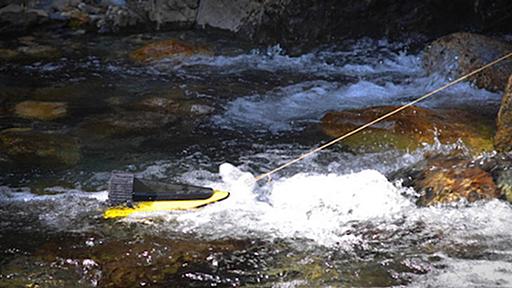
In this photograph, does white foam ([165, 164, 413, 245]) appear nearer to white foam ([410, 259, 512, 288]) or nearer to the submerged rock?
the submerged rock

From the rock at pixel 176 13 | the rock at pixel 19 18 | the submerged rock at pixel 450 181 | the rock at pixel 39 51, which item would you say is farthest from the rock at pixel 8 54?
the submerged rock at pixel 450 181

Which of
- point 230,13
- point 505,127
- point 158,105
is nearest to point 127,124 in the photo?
point 158,105

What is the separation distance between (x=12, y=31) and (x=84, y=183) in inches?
252

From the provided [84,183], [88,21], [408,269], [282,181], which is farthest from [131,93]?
[408,269]

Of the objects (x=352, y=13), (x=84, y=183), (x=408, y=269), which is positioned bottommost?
(x=84, y=183)

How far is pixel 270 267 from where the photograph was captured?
387 cm

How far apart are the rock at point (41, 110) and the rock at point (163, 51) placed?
2.21m

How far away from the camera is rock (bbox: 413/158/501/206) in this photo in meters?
4.56

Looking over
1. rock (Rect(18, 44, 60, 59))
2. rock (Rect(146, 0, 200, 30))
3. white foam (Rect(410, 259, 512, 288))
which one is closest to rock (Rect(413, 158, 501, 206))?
white foam (Rect(410, 259, 512, 288))

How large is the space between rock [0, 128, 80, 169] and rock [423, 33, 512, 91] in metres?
4.57

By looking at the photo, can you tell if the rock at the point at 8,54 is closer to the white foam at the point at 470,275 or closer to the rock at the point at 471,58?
the rock at the point at 471,58

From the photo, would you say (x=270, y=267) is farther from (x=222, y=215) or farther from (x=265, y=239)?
(x=222, y=215)

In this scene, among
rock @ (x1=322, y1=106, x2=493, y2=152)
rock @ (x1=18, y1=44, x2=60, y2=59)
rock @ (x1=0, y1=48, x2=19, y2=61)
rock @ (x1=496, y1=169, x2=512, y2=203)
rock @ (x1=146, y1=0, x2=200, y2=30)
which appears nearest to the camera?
rock @ (x1=496, y1=169, x2=512, y2=203)

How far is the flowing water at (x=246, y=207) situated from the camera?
382 centimetres
